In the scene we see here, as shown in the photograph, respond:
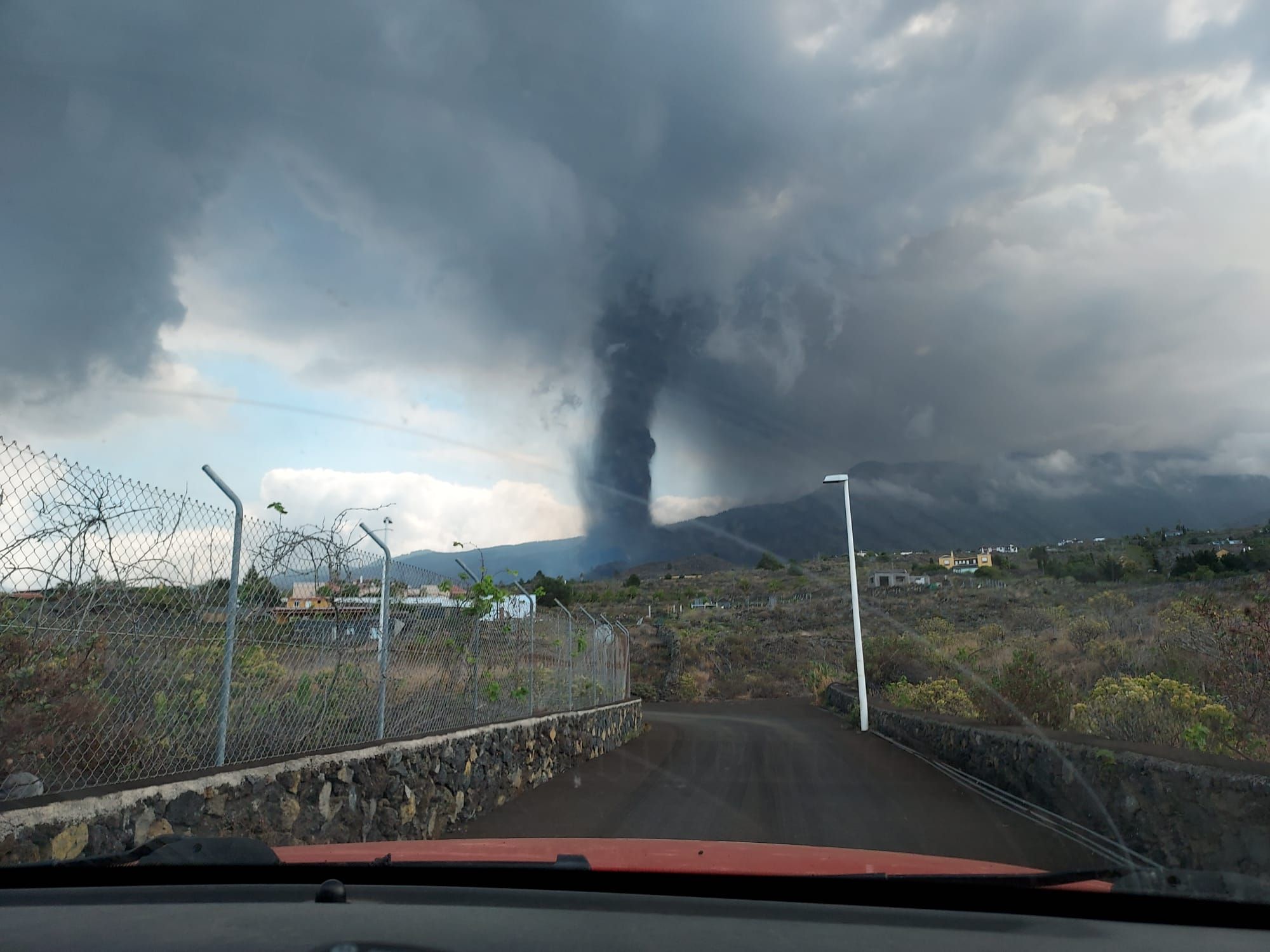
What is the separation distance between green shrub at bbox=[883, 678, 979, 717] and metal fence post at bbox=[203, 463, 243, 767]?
45.3 ft

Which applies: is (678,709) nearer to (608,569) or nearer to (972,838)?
(972,838)

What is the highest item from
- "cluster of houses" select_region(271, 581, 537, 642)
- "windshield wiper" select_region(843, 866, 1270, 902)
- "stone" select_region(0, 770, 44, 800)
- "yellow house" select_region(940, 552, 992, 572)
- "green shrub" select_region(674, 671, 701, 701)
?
"yellow house" select_region(940, 552, 992, 572)

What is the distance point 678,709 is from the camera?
29.2 metres

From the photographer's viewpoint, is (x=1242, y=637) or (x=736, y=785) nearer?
(x=1242, y=637)

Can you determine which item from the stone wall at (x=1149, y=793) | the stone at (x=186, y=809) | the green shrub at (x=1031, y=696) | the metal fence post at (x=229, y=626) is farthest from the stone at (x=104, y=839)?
the green shrub at (x=1031, y=696)

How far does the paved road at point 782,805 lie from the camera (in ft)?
24.9

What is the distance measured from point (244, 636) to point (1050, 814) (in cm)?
762

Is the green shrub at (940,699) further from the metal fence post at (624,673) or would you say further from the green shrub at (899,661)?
the metal fence post at (624,673)

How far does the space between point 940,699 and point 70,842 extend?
56.7 feet

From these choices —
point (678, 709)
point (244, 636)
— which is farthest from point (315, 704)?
point (678, 709)

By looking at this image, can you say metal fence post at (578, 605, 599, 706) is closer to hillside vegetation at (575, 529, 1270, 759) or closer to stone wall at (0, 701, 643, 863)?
stone wall at (0, 701, 643, 863)

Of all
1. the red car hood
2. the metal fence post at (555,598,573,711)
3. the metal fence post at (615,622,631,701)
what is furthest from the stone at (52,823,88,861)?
the metal fence post at (615,622,631,701)

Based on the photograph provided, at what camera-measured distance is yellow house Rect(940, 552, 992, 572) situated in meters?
62.9

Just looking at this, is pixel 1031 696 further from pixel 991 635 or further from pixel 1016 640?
pixel 991 635
